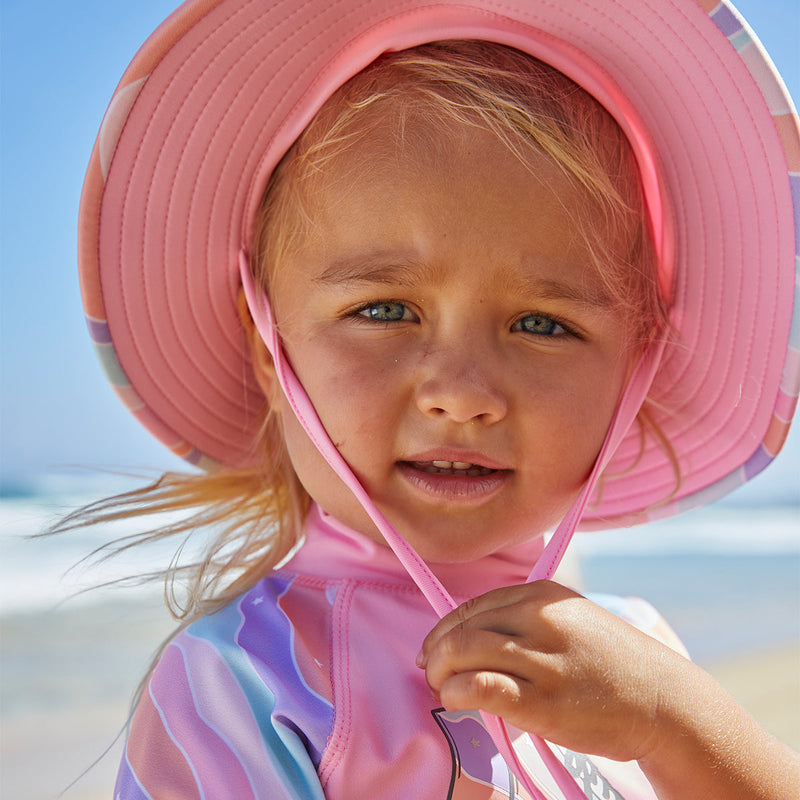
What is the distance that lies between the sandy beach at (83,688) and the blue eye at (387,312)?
1250 millimetres

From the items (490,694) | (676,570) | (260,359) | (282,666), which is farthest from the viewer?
(676,570)

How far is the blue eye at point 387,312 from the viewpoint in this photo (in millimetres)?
1432

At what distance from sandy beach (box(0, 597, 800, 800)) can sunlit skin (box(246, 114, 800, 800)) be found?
1.14 meters

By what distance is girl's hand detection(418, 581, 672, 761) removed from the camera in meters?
1.06

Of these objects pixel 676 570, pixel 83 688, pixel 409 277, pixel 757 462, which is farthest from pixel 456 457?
pixel 676 570

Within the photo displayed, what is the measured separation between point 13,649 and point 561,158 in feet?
10.1

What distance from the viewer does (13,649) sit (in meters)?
3.61

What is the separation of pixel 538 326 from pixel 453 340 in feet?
0.55

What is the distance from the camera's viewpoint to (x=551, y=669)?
1.09 meters

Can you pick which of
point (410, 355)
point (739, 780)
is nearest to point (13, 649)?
point (410, 355)

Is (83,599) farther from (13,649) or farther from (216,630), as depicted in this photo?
(216,630)

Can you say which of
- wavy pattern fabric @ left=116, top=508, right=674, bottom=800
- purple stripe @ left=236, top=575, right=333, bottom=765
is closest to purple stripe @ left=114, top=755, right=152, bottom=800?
wavy pattern fabric @ left=116, top=508, right=674, bottom=800

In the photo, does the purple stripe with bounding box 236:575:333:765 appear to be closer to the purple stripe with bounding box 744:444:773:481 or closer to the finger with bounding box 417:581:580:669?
the finger with bounding box 417:581:580:669

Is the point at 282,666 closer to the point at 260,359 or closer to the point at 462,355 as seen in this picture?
the point at 462,355
